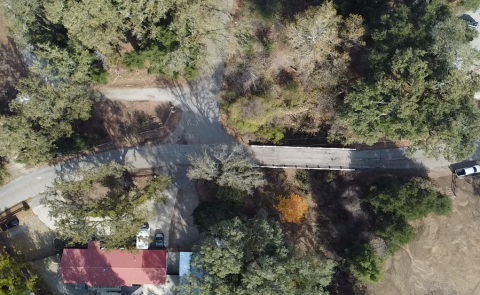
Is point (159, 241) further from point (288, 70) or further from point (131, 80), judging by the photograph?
point (288, 70)

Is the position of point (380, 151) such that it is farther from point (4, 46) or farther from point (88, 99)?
point (4, 46)

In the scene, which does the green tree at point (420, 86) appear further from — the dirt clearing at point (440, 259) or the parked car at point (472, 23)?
the dirt clearing at point (440, 259)

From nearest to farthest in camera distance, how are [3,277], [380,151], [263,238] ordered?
[263,238] < [3,277] < [380,151]

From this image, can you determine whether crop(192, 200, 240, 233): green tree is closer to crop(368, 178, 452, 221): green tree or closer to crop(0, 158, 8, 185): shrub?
crop(368, 178, 452, 221): green tree

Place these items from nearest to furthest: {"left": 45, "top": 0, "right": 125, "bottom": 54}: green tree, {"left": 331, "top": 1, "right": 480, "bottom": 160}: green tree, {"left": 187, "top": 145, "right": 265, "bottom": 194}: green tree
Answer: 1. {"left": 331, "top": 1, "right": 480, "bottom": 160}: green tree
2. {"left": 45, "top": 0, "right": 125, "bottom": 54}: green tree
3. {"left": 187, "top": 145, "right": 265, "bottom": 194}: green tree

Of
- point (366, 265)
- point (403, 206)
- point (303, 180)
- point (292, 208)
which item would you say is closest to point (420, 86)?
point (403, 206)

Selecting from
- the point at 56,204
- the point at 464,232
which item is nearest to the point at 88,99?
the point at 56,204

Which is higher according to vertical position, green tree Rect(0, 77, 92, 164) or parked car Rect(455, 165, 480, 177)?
green tree Rect(0, 77, 92, 164)

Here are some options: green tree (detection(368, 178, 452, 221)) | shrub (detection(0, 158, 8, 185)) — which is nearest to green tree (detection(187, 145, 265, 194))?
green tree (detection(368, 178, 452, 221))
